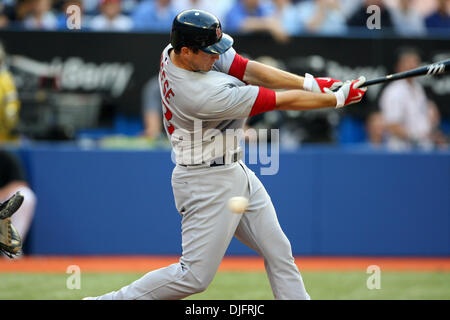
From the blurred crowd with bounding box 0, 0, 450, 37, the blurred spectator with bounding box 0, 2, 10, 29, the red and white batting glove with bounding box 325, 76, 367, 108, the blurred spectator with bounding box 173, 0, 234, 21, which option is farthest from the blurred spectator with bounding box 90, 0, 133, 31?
the red and white batting glove with bounding box 325, 76, 367, 108

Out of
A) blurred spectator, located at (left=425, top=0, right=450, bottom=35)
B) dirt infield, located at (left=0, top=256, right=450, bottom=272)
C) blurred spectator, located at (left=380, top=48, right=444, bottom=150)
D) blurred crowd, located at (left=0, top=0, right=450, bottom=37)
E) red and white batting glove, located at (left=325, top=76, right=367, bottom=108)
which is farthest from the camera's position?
blurred spectator, located at (left=425, top=0, right=450, bottom=35)

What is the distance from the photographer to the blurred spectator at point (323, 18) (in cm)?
981

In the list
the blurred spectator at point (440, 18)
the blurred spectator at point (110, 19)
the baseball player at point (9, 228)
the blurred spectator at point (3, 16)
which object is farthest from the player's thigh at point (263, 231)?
the blurred spectator at point (440, 18)

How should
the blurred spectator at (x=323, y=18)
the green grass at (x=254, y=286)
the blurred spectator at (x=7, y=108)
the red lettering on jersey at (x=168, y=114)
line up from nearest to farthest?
the red lettering on jersey at (x=168, y=114)
the green grass at (x=254, y=286)
the blurred spectator at (x=7, y=108)
the blurred spectator at (x=323, y=18)

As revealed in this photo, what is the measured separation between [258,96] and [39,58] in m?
5.73

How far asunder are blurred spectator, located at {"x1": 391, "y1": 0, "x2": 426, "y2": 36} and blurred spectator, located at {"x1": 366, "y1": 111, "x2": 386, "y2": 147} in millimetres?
1553

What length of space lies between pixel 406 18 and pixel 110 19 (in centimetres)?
433

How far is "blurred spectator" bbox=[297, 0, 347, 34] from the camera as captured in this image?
386 inches

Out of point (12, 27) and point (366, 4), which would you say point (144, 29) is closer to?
point (12, 27)

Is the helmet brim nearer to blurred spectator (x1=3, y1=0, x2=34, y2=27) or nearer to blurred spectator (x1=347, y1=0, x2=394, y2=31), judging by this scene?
blurred spectator (x1=347, y1=0, x2=394, y2=31)

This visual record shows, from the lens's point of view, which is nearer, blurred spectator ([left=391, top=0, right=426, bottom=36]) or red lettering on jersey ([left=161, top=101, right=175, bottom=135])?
red lettering on jersey ([left=161, top=101, right=175, bottom=135])

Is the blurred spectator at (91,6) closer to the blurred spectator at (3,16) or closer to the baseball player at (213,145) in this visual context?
the blurred spectator at (3,16)

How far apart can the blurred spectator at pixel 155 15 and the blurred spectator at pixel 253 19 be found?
80 cm
